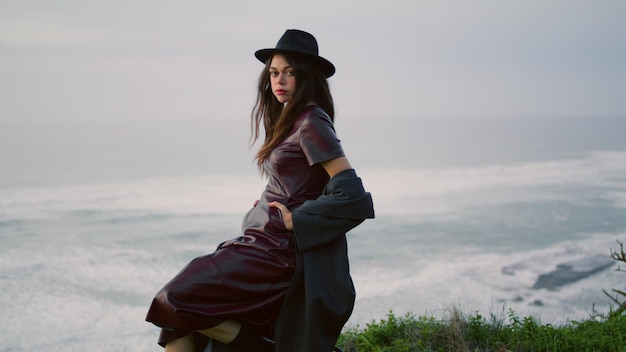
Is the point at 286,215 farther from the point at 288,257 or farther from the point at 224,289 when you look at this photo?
the point at 224,289

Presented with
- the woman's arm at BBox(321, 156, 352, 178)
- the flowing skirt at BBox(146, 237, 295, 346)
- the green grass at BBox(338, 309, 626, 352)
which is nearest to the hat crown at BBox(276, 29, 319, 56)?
the woman's arm at BBox(321, 156, 352, 178)

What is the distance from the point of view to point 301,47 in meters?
3.64

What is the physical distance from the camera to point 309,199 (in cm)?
363

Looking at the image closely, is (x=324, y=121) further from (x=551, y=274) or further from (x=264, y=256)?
(x=551, y=274)

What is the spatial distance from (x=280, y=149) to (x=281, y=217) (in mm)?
337

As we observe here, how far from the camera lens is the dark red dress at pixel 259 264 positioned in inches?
135

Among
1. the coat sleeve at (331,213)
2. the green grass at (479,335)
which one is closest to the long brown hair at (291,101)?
the coat sleeve at (331,213)

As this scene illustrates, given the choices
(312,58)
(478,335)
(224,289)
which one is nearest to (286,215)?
(224,289)

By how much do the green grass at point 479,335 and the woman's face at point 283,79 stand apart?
6.38ft

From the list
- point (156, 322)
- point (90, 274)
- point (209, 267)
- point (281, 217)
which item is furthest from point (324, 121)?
point (90, 274)

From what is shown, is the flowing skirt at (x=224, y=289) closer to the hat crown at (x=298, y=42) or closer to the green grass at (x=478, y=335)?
the hat crown at (x=298, y=42)

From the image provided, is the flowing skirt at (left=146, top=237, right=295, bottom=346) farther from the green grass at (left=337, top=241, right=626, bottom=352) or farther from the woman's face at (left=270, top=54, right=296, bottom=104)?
the green grass at (left=337, top=241, right=626, bottom=352)

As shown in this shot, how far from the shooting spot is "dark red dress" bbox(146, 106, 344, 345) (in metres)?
3.43

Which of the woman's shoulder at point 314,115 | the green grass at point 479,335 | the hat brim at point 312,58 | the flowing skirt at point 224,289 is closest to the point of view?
the flowing skirt at point 224,289
